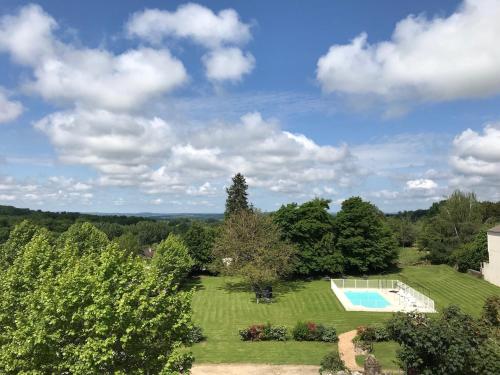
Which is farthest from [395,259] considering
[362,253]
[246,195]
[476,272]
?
[246,195]

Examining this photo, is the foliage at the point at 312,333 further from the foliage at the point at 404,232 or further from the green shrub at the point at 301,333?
the foliage at the point at 404,232

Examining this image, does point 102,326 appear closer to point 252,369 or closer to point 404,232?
point 252,369

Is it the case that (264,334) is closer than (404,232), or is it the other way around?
(264,334)

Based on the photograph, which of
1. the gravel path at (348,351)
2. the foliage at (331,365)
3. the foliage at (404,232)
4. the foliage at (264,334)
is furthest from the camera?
the foliage at (404,232)

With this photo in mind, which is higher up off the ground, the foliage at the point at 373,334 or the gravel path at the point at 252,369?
the foliage at the point at 373,334

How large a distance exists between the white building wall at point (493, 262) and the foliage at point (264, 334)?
95.5 ft

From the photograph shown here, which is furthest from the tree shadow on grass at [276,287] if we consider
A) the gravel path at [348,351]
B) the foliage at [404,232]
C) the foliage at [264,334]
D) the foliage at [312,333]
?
the foliage at [404,232]

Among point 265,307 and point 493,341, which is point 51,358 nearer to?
point 493,341

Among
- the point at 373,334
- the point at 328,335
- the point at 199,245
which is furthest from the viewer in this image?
the point at 199,245

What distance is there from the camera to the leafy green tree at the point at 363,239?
53.5m

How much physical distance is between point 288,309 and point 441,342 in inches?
955

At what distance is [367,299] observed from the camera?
42000 mm

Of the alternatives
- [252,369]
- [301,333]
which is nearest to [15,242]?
[252,369]

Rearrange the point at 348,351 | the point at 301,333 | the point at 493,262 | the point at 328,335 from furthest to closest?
1. the point at 493,262
2. the point at 301,333
3. the point at 328,335
4. the point at 348,351
